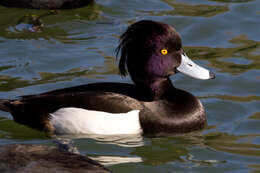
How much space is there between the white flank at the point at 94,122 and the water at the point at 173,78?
0.08 meters

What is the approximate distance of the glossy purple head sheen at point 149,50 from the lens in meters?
6.70

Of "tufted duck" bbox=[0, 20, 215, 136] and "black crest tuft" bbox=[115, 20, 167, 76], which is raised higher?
"black crest tuft" bbox=[115, 20, 167, 76]

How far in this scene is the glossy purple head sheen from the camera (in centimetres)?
670

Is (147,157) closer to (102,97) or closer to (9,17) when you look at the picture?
(102,97)

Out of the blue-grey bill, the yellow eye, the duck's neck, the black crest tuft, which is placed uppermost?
the black crest tuft

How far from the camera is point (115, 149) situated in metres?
6.45

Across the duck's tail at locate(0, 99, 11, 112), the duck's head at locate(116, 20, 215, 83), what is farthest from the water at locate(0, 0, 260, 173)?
the duck's head at locate(116, 20, 215, 83)

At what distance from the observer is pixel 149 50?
22.2 ft

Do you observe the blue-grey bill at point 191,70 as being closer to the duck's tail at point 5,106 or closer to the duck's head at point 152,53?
the duck's head at point 152,53

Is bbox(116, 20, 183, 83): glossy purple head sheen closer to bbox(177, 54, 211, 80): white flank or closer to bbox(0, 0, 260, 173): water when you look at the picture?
bbox(177, 54, 211, 80): white flank

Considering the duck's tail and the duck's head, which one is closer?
the duck's head

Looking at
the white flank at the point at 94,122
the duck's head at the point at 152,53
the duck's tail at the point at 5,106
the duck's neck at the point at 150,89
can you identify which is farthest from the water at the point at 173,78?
the duck's head at the point at 152,53

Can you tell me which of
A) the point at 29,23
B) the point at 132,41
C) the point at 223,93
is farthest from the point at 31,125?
the point at 29,23

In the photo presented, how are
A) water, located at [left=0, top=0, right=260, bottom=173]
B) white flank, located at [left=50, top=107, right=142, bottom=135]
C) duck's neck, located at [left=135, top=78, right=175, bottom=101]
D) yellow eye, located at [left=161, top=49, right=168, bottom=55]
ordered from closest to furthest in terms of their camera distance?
water, located at [left=0, top=0, right=260, bottom=173]
white flank, located at [left=50, top=107, right=142, bottom=135]
yellow eye, located at [left=161, top=49, right=168, bottom=55]
duck's neck, located at [left=135, top=78, right=175, bottom=101]
